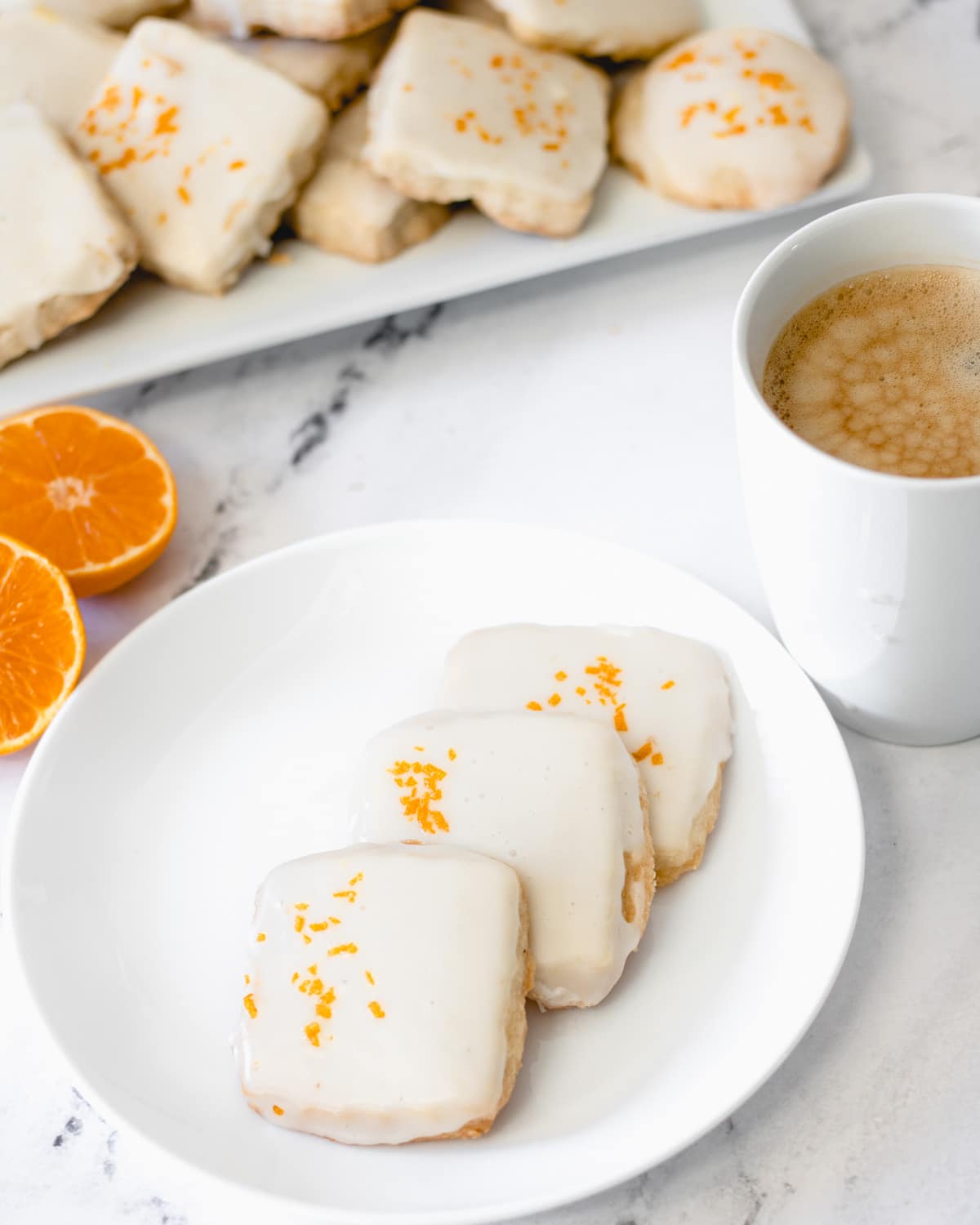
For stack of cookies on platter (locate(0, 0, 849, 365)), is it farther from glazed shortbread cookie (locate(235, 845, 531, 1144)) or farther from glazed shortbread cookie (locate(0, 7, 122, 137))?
glazed shortbread cookie (locate(235, 845, 531, 1144))

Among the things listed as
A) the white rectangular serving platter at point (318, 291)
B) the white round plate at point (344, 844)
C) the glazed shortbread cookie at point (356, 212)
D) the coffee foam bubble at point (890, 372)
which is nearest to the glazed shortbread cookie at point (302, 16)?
the glazed shortbread cookie at point (356, 212)

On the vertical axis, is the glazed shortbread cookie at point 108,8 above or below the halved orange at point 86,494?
above

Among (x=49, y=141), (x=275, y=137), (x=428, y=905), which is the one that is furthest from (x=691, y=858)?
(x=49, y=141)

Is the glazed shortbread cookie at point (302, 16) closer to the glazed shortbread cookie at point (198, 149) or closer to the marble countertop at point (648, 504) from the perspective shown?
the glazed shortbread cookie at point (198, 149)

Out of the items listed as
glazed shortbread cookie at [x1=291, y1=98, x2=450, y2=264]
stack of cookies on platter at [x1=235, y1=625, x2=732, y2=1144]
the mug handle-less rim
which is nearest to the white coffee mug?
the mug handle-less rim

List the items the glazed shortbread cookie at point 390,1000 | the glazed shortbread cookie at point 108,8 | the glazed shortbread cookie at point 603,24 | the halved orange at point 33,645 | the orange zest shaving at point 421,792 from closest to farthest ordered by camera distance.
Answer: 1. the glazed shortbread cookie at point 390,1000
2. the orange zest shaving at point 421,792
3. the halved orange at point 33,645
4. the glazed shortbread cookie at point 603,24
5. the glazed shortbread cookie at point 108,8

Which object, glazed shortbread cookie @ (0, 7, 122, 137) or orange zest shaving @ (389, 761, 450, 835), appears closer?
orange zest shaving @ (389, 761, 450, 835)
